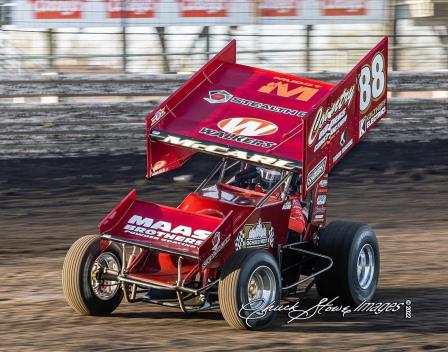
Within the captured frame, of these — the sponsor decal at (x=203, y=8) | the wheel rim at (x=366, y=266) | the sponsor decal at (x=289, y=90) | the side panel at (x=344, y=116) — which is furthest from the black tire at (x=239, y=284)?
the sponsor decal at (x=203, y=8)

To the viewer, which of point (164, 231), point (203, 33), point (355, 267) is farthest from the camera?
point (203, 33)

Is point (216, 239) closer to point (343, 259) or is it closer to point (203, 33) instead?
point (343, 259)

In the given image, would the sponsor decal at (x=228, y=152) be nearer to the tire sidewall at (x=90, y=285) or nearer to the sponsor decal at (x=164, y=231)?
the sponsor decal at (x=164, y=231)

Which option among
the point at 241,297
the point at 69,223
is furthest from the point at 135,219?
the point at 69,223

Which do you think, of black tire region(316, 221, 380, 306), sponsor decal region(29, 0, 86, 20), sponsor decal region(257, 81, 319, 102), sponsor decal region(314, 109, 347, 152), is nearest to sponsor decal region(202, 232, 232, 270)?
sponsor decal region(314, 109, 347, 152)

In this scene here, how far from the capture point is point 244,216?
7.28 meters

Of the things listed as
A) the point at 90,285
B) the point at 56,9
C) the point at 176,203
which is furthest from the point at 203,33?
the point at 90,285

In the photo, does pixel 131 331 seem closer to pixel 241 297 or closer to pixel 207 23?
pixel 241 297

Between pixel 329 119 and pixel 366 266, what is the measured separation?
1.30 meters

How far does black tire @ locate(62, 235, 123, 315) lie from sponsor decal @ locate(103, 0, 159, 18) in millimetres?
7875

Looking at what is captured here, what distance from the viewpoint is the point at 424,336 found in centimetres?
693

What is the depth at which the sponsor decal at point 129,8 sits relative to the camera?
1469 cm

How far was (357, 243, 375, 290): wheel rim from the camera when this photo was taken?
8.01 meters

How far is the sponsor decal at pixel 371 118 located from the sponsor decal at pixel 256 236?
1267mm
